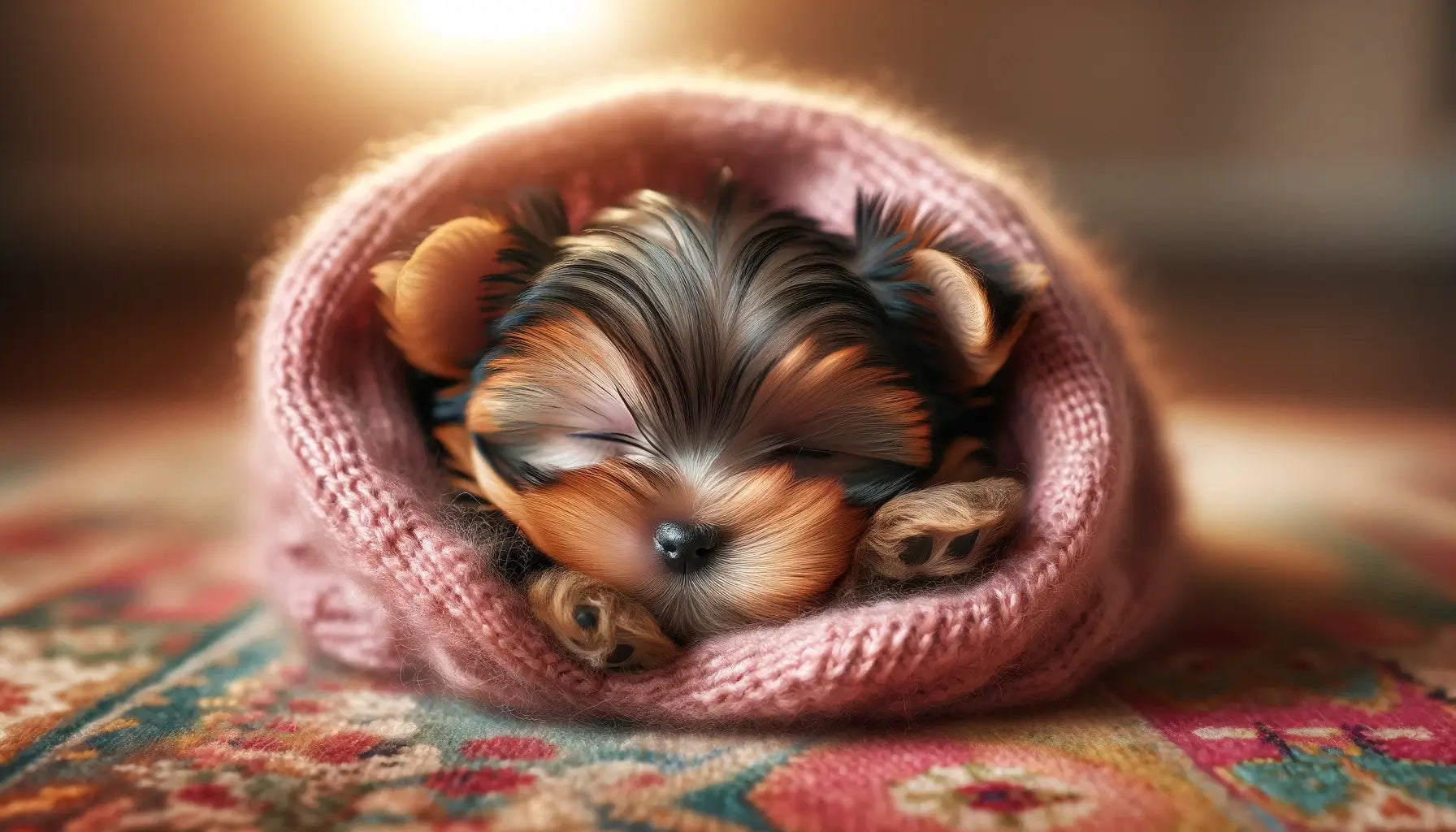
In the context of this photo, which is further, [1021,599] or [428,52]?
[428,52]

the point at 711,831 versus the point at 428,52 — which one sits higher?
the point at 428,52

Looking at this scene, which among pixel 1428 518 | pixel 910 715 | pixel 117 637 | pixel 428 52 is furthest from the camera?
pixel 428 52

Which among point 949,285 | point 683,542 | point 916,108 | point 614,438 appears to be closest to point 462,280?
point 614,438

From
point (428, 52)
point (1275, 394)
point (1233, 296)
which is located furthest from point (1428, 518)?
point (428, 52)

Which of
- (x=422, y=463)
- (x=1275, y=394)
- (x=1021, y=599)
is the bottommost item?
(x=1021, y=599)

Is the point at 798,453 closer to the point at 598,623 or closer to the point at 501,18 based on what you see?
the point at 598,623

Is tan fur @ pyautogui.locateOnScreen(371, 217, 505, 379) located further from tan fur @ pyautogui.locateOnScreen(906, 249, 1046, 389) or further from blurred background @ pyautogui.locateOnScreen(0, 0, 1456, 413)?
blurred background @ pyautogui.locateOnScreen(0, 0, 1456, 413)

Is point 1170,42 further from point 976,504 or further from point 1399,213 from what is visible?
point 976,504

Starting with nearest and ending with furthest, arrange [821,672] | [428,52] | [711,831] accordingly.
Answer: [711,831]
[821,672]
[428,52]
